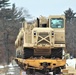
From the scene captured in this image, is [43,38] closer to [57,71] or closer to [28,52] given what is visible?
[28,52]

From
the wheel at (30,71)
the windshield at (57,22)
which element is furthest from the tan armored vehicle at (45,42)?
the wheel at (30,71)

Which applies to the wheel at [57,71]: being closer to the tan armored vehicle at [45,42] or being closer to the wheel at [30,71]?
the tan armored vehicle at [45,42]

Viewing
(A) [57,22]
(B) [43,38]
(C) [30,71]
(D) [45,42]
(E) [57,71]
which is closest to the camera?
(B) [43,38]

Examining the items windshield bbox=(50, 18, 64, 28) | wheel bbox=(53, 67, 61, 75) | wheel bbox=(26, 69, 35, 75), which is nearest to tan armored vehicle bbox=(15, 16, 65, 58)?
windshield bbox=(50, 18, 64, 28)

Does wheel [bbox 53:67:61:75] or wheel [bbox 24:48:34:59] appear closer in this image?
wheel [bbox 53:67:61:75]

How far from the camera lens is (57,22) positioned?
2745cm

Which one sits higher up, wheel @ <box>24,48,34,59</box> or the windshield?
the windshield

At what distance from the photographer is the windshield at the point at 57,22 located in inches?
1078

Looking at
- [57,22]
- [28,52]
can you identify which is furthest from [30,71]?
[57,22]

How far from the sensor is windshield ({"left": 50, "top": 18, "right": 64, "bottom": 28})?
27.4m

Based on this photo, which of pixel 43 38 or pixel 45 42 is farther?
pixel 45 42

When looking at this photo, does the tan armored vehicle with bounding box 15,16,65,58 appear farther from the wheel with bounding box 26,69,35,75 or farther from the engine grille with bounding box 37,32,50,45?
the wheel with bounding box 26,69,35,75

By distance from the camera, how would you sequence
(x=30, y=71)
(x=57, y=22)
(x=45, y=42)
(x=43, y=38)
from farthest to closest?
(x=57, y=22) → (x=30, y=71) → (x=45, y=42) → (x=43, y=38)

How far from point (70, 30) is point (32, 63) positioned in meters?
73.3
